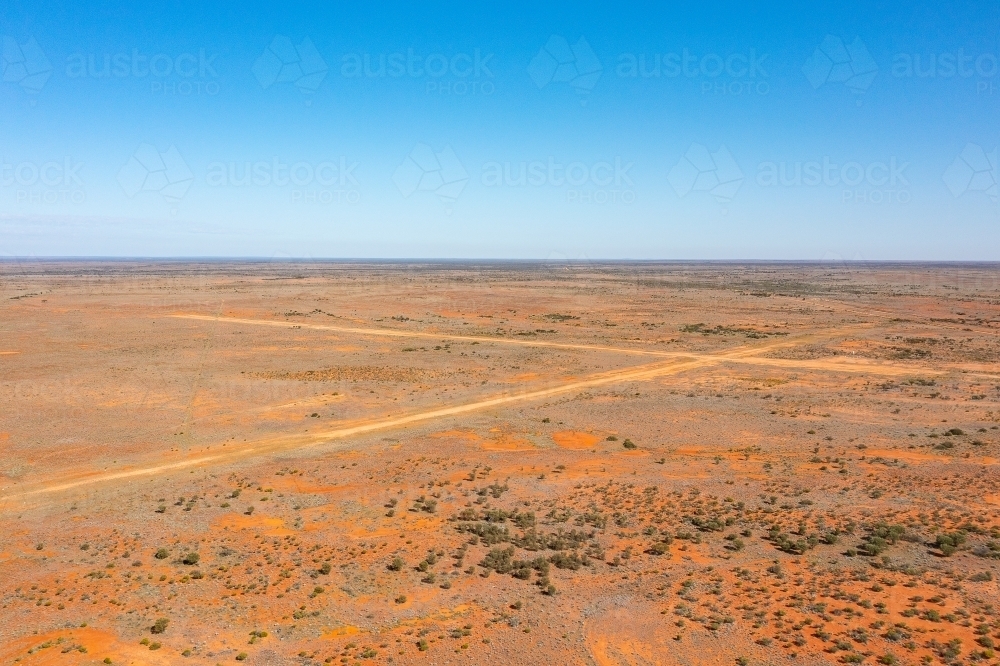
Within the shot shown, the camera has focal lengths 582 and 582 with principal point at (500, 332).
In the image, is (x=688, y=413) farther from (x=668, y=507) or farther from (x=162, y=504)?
(x=162, y=504)

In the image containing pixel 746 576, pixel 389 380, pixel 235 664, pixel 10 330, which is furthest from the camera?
pixel 10 330

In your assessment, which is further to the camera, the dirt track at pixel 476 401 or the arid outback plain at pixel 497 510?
the dirt track at pixel 476 401

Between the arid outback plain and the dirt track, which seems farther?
the dirt track

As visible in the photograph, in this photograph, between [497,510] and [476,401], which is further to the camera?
[476,401]

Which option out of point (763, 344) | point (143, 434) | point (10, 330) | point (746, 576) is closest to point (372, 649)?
point (746, 576)

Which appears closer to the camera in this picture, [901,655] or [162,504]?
[901,655]

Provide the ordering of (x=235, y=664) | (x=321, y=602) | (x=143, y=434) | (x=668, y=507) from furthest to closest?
(x=143, y=434)
(x=668, y=507)
(x=321, y=602)
(x=235, y=664)

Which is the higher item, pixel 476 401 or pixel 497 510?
pixel 476 401
